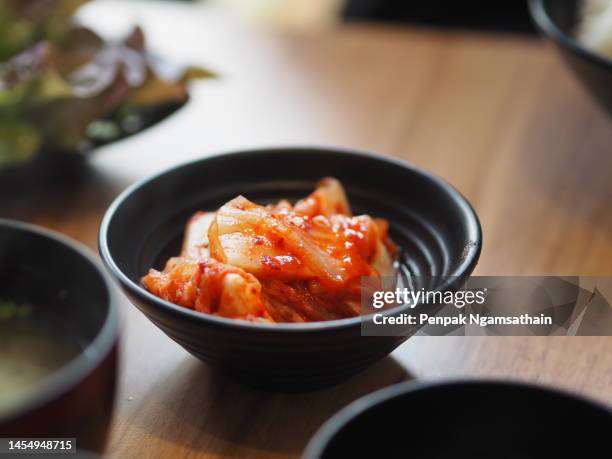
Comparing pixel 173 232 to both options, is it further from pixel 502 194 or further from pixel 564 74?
pixel 564 74

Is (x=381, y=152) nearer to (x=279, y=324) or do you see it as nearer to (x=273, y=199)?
(x=273, y=199)

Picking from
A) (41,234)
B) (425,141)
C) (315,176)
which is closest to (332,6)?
(425,141)

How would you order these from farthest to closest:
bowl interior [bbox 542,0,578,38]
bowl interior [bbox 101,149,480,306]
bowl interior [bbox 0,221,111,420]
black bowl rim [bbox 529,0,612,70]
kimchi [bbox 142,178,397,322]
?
bowl interior [bbox 542,0,578,38], black bowl rim [bbox 529,0,612,70], bowl interior [bbox 101,149,480,306], kimchi [bbox 142,178,397,322], bowl interior [bbox 0,221,111,420]

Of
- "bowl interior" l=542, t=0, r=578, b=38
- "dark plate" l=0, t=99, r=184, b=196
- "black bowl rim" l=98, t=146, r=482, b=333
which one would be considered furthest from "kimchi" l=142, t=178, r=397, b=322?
"bowl interior" l=542, t=0, r=578, b=38

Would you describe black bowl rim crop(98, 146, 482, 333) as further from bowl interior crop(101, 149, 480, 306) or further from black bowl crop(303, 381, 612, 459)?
black bowl crop(303, 381, 612, 459)

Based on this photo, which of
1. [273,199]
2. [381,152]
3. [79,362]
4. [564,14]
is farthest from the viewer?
[564,14]

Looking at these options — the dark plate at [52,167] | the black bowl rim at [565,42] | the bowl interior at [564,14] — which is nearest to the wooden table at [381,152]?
the dark plate at [52,167]

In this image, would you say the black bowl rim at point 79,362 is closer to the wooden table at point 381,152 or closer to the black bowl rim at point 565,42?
the wooden table at point 381,152

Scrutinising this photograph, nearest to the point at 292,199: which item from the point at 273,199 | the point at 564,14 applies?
the point at 273,199
